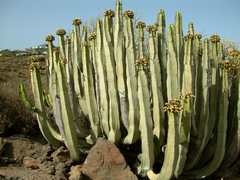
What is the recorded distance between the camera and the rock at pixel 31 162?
3615 millimetres

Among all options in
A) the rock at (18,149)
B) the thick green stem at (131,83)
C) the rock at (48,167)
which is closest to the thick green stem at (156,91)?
the thick green stem at (131,83)

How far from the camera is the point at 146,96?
314cm

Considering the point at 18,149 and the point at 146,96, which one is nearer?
the point at 146,96

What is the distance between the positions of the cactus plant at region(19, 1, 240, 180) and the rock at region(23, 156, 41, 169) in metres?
0.46

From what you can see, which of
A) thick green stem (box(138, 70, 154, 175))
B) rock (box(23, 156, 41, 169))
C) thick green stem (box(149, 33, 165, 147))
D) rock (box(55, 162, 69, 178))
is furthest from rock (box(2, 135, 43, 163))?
thick green stem (box(149, 33, 165, 147))

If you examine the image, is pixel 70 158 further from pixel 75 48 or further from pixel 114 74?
pixel 75 48

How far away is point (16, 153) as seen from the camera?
4.02 m

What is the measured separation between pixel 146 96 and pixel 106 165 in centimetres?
129

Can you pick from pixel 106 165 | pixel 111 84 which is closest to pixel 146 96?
pixel 111 84

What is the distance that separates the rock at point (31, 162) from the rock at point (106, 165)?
2.58ft

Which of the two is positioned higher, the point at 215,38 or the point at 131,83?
the point at 215,38

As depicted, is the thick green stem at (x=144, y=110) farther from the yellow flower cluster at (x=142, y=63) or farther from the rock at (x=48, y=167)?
the rock at (x=48, y=167)

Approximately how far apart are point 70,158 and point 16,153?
3.43ft

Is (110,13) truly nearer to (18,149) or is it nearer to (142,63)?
(142,63)
